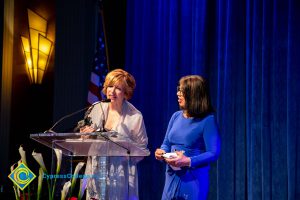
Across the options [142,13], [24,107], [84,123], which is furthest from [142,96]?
[84,123]

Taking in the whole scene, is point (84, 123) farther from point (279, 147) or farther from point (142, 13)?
point (142, 13)

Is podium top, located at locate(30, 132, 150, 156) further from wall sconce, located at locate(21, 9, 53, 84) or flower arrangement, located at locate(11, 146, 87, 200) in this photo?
wall sconce, located at locate(21, 9, 53, 84)

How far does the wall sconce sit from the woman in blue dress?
3344 mm

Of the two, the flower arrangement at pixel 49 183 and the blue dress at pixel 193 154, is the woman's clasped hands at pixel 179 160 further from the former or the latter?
the flower arrangement at pixel 49 183

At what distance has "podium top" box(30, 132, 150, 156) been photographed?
2885mm

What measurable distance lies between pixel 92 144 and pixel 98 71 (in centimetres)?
288

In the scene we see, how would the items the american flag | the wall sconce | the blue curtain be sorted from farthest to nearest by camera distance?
the wall sconce < the american flag < the blue curtain

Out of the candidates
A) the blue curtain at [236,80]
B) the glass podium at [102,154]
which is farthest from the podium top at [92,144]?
the blue curtain at [236,80]

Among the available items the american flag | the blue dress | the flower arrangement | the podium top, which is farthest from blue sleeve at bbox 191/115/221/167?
the american flag

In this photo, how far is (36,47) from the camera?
650 cm

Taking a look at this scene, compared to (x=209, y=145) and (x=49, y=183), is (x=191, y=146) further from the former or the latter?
(x=49, y=183)

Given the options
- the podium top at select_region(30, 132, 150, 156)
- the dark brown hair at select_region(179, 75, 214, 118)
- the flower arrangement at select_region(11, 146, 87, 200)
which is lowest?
the flower arrangement at select_region(11, 146, 87, 200)

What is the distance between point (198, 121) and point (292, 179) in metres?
1.42

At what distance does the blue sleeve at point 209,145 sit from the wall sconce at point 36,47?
3561mm
